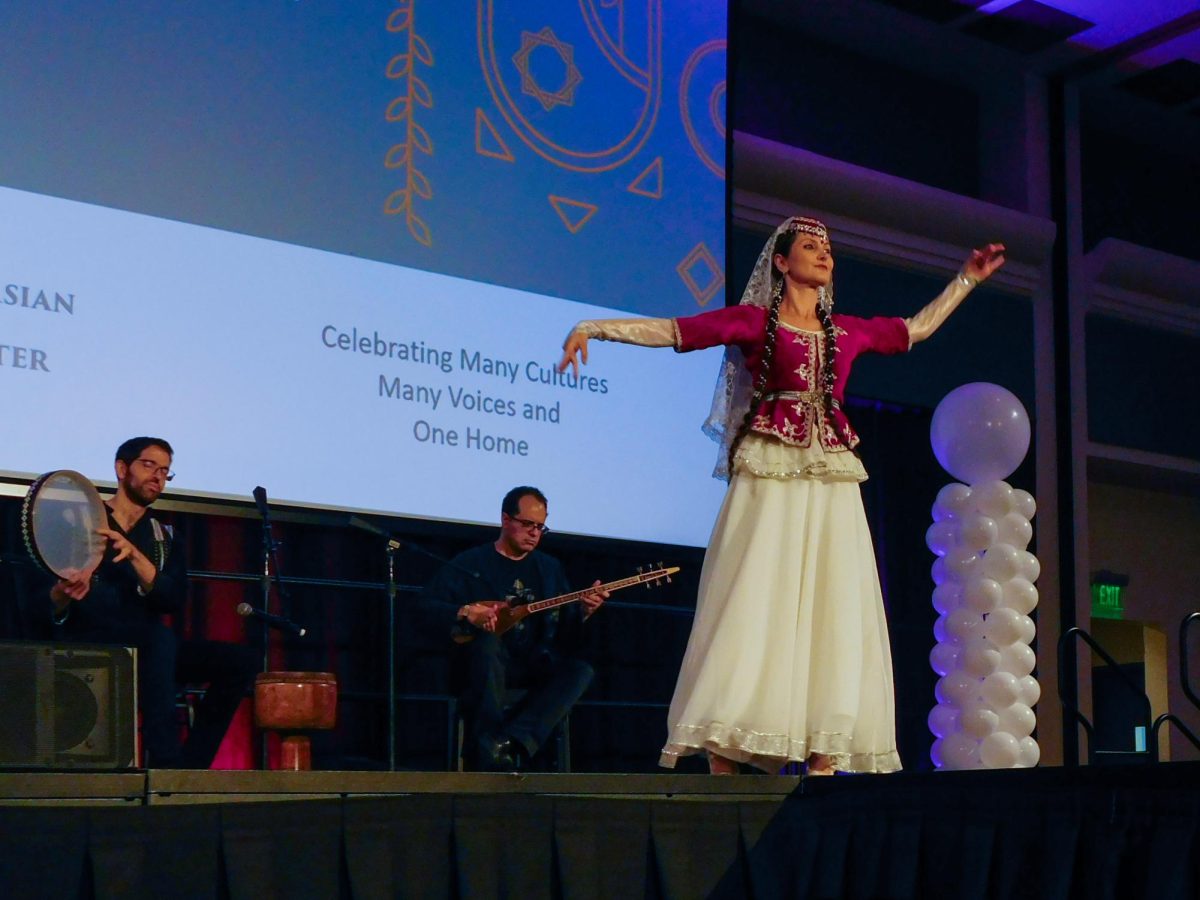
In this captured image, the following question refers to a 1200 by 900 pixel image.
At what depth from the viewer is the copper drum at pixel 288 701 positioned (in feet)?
11.9

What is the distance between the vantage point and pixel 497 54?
18.1 feet

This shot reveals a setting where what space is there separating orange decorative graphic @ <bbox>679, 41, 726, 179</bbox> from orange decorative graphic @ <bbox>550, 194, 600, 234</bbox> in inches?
23.0

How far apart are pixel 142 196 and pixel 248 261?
0.36 meters

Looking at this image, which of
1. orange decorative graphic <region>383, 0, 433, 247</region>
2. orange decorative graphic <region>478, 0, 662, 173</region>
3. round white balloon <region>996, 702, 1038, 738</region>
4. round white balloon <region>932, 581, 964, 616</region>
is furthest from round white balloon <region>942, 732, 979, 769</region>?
orange decorative graphic <region>383, 0, 433, 247</region>

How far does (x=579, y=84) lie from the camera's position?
5723 mm

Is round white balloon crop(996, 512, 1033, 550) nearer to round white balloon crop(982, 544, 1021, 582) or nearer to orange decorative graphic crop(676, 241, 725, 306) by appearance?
round white balloon crop(982, 544, 1021, 582)

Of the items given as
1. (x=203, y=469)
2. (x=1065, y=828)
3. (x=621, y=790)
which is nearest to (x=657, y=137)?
(x=203, y=469)

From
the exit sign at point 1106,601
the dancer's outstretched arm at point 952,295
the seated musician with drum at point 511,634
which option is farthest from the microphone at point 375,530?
the exit sign at point 1106,601

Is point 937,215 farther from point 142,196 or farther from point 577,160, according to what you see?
point 142,196

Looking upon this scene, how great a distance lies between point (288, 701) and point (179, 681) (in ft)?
2.90

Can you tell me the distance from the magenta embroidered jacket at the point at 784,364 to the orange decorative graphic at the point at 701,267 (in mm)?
2004

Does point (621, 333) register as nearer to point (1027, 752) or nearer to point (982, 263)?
point (982, 263)

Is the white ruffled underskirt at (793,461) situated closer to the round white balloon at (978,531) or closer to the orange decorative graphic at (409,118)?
the orange decorative graphic at (409,118)

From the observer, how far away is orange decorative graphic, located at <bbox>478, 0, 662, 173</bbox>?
18.1 ft
